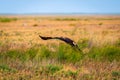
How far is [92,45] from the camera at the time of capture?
18188 mm

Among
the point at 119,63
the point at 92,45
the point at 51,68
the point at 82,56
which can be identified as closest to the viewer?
the point at 51,68

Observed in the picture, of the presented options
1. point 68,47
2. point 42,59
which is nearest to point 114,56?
point 68,47

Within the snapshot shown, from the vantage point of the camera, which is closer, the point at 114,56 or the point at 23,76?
the point at 23,76

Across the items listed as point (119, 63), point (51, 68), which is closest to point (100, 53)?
point (119, 63)

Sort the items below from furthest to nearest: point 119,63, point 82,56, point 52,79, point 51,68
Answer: point 82,56 → point 119,63 → point 51,68 → point 52,79

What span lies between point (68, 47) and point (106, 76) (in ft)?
14.8

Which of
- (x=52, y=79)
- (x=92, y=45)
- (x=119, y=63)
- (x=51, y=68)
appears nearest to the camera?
(x=52, y=79)

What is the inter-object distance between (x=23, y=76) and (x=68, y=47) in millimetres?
5118

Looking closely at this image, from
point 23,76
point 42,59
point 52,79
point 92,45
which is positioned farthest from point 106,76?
point 92,45

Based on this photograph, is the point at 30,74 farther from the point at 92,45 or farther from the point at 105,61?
the point at 92,45

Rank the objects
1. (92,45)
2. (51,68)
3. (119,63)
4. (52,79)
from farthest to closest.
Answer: (92,45), (119,63), (51,68), (52,79)

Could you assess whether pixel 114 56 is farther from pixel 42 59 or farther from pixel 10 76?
pixel 10 76

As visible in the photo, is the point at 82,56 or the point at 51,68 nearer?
the point at 51,68

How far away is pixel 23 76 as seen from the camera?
11.0 m
